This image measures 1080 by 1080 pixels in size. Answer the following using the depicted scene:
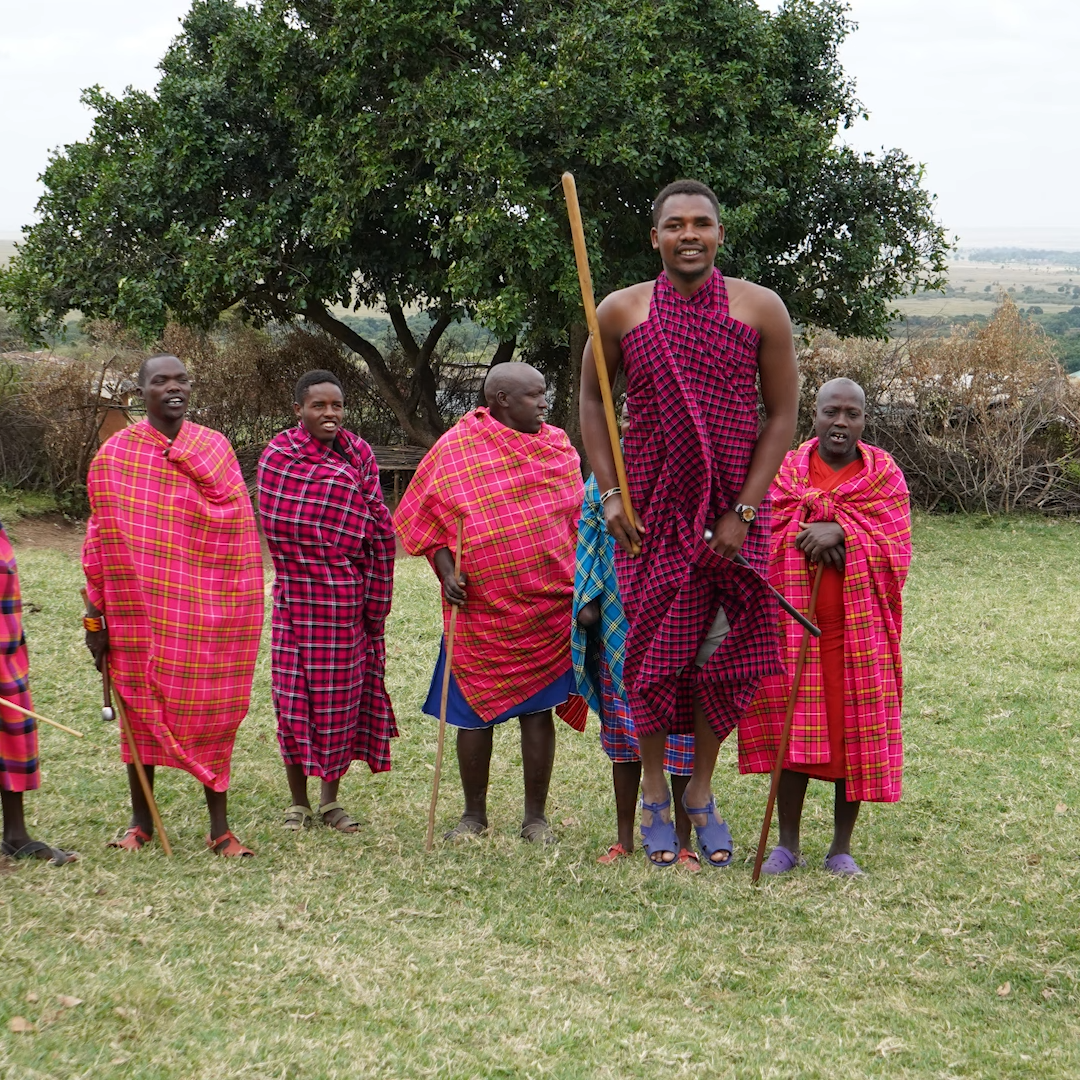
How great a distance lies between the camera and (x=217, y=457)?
513cm

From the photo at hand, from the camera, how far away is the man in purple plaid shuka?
5.38 metres

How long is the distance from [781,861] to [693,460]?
1.72 metres

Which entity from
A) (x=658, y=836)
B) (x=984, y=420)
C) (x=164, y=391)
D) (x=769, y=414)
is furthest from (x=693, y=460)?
(x=984, y=420)

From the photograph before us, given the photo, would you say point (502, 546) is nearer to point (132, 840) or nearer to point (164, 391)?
point (164, 391)

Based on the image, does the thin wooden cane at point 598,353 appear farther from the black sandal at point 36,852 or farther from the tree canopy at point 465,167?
the tree canopy at point 465,167

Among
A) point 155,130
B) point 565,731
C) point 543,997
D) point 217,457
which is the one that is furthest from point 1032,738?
point 155,130

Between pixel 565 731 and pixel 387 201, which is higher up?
pixel 387 201

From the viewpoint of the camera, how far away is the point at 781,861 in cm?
497

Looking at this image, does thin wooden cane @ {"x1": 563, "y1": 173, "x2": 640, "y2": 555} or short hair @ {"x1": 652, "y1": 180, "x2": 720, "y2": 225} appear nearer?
thin wooden cane @ {"x1": 563, "y1": 173, "x2": 640, "y2": 555}

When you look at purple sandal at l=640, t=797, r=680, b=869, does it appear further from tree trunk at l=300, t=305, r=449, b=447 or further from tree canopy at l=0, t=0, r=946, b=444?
tree trunk at l=300, t=305, r=449, b=447

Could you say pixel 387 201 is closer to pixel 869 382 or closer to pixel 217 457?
pixel 869 382

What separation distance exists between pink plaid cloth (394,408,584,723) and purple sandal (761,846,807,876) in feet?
3.79

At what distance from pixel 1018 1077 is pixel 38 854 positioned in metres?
3.58

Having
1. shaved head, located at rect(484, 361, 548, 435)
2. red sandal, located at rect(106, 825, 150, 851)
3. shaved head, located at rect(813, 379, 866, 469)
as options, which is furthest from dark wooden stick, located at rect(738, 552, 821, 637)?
red sandal, located at rect(106, 825, 150, 851)
